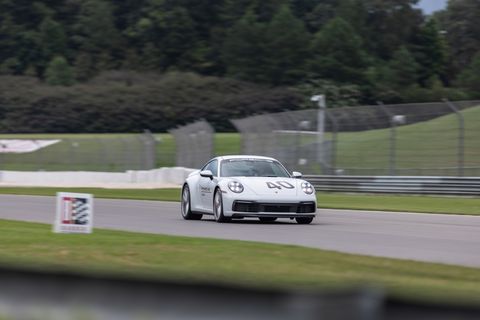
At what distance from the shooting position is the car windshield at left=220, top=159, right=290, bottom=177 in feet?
54.4

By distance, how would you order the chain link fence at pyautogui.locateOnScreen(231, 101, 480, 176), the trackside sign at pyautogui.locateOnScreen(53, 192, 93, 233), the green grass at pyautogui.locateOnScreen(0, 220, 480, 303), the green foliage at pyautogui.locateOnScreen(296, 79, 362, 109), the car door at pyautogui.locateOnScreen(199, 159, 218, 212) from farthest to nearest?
the green foliage at pyautogui.locateOnScreen(296, 79, 362, 109) → the chain link fence at pyautogui.locateOnScreen(231, 101, 480, 176) → the car door at pyautogui.locateOnScreen(199, 159, 218, 212) → the trackside sign at pyautogui.locateOnScreen(53, 192, 93, 233) → the green grass at pyautogui.locateOnScreen(0, 220, 480, 303)

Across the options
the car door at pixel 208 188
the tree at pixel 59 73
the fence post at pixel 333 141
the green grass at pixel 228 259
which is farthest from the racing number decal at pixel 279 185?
the tree at pixel 59 73

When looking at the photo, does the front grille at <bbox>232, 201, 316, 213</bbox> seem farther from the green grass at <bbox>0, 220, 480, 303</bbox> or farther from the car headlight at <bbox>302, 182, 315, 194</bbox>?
the green grass at <bbox>0, 220, 480, 303</bbox>

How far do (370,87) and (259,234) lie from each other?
273ft

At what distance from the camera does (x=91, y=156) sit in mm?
48250

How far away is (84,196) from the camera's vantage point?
38.4 feet

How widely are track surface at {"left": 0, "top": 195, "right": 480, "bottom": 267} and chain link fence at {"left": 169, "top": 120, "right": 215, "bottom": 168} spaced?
60.2ft

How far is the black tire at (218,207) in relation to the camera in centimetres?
1611

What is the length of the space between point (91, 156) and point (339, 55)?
182 feet

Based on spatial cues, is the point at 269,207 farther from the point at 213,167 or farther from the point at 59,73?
the point at 59,73

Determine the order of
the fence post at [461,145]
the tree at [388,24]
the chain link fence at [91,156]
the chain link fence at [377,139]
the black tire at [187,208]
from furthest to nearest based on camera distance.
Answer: the tree at [388,24] < the chain link fence at [91,156] < the chain link fence at [377,139] < the fence post at [461,145] < the black tire at [187,208]

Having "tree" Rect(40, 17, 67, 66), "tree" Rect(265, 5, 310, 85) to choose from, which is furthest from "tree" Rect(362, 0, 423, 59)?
"tree" Rect(40, 17, 67, 66)

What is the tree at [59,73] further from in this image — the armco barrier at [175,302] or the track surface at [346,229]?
the armco barrier at [175,302]

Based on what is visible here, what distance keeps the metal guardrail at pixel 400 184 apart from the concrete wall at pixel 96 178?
10473 mm
